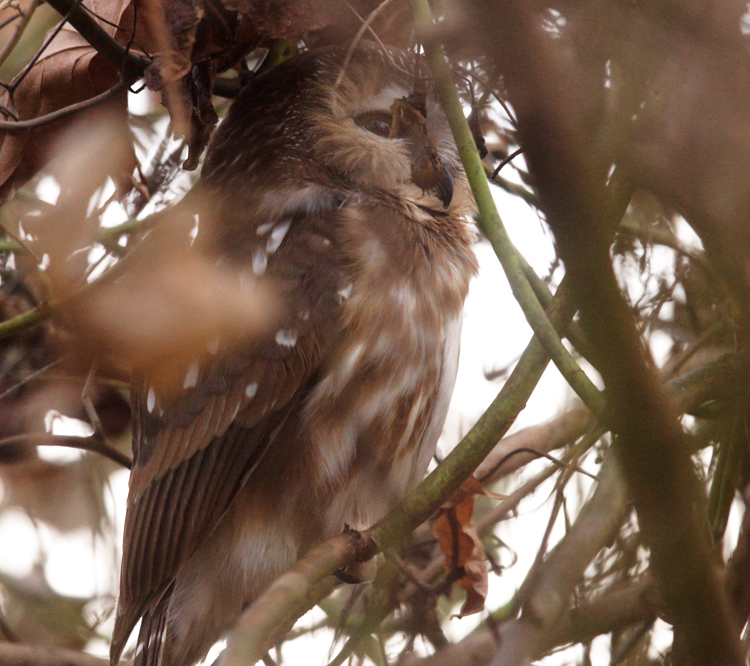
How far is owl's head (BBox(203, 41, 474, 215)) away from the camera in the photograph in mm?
2639

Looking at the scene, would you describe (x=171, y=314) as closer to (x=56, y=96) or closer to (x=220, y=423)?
(x=220, y=423)

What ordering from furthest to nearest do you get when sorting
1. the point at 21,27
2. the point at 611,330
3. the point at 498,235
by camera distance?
the point at 21,27 → the point at 498,235 → the point at 611,330

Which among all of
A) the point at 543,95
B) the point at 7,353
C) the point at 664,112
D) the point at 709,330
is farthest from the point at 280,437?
the point at 543,95

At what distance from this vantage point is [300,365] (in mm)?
2279

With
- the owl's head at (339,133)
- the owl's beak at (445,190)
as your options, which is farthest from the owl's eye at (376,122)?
the owl's beak at (445,190)

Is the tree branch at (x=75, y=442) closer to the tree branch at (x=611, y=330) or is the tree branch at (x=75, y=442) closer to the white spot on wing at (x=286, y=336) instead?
the white spot on wing at (x=286, y=336)

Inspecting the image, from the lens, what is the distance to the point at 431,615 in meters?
2.02

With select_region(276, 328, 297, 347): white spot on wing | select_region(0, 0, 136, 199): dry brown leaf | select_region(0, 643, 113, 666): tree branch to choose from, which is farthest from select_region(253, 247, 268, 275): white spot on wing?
→ select_region(0, 643, 113, 666): tree branch

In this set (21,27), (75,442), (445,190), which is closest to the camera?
(21,27)

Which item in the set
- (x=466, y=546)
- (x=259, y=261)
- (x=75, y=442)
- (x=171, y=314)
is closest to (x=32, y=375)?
(x=75, y=442)

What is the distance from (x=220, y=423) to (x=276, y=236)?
1.87 ft

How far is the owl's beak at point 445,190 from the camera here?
104 inches

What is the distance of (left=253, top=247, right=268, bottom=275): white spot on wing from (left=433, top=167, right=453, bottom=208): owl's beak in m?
0.61

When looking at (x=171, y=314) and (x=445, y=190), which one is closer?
(x=171, y=314)
